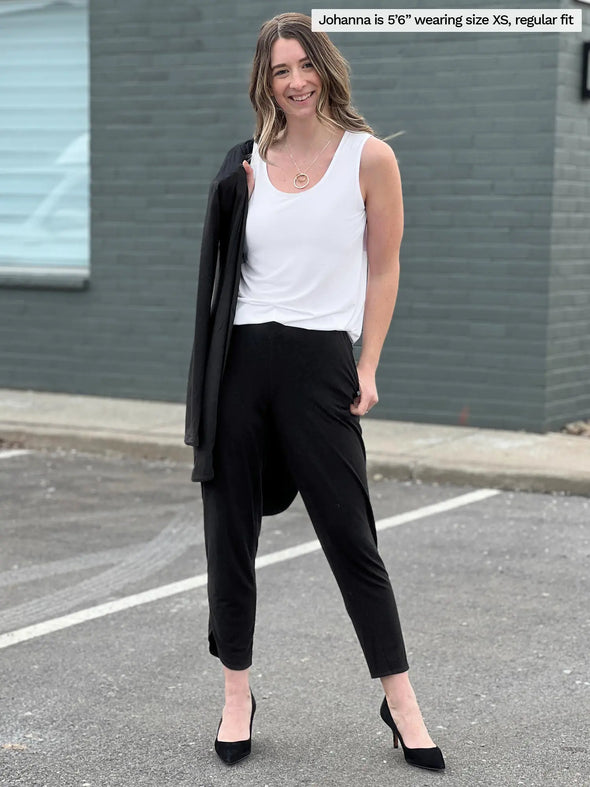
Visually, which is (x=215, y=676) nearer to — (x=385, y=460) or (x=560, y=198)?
(x=385, y=460)

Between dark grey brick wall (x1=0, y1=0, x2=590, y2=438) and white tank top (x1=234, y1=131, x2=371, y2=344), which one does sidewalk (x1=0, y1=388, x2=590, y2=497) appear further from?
white tank top (x1=234, y1=131, x2=371, y2=344)

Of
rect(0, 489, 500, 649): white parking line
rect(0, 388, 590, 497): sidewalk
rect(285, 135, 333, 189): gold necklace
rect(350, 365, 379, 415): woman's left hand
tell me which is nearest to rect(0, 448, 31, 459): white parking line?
rect(0, 388, 590, 497): sidewalk

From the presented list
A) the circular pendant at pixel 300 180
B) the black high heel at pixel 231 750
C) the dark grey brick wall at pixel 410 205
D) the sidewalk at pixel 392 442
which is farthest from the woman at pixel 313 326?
the dark grey brick wall at pixel 410 205

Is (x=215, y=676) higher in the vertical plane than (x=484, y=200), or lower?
lower

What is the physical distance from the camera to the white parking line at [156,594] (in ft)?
16.1

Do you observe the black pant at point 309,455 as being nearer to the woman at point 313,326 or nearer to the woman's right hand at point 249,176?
the woman at point 313,326

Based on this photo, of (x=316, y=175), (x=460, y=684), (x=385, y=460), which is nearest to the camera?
(x=316, y=175)

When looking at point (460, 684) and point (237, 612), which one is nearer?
point (237, 612)

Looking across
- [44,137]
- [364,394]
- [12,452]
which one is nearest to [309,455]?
[364,394]

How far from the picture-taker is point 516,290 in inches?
346

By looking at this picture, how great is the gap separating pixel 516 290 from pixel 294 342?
5.51 meters

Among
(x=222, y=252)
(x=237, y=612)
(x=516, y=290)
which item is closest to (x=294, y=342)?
(x=222, y=252)

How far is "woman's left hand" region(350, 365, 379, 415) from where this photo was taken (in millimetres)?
3623

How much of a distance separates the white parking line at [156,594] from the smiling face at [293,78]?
234cm
